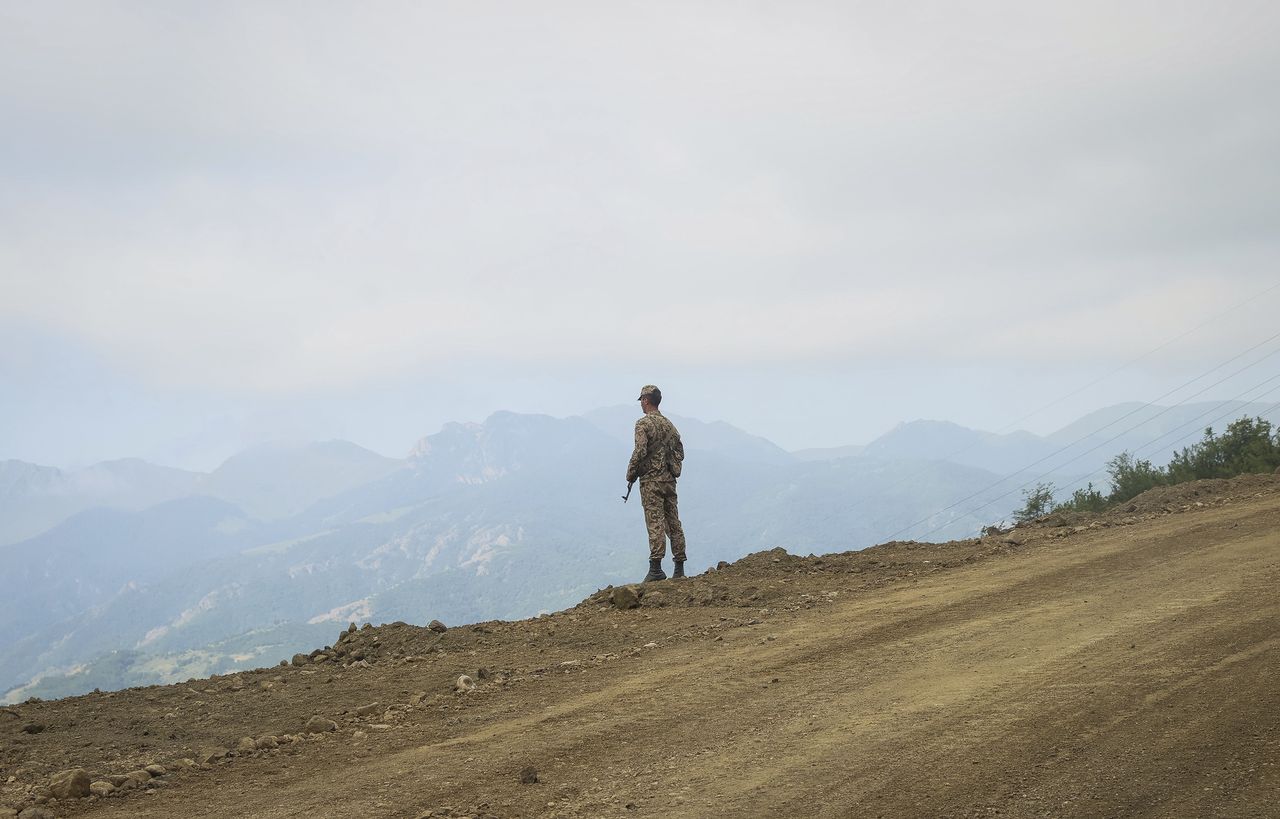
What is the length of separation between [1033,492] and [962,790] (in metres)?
36.8

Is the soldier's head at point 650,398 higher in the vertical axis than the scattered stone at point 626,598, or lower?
higher

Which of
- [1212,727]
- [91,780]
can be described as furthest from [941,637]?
[91,780]

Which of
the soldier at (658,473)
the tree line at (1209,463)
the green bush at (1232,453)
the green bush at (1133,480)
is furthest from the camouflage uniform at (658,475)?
the green bush at (1133,480)

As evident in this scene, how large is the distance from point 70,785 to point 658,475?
10.1 m

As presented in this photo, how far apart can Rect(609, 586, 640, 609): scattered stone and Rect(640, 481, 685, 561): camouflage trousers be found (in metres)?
2.13

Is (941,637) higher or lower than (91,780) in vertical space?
lower

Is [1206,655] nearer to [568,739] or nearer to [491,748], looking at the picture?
[568,739]

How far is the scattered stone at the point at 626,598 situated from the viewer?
1267cm

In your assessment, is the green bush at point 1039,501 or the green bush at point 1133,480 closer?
the green bush at point 1133,480

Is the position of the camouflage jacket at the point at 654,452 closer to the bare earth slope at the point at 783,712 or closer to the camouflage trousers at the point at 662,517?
the camouflage trousers at the point at 662,517

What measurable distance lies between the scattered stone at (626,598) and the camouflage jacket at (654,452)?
2672 millimetres

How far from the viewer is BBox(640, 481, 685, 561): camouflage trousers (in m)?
15.1

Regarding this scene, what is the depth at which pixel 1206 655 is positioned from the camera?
7430 millimetres

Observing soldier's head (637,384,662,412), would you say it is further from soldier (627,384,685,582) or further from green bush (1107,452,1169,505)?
green bush (1107,452,1169,505)
